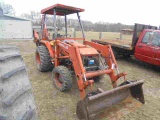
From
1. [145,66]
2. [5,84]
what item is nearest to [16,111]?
[5,84]

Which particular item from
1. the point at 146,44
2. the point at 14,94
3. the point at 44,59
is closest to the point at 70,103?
the point at 44,59

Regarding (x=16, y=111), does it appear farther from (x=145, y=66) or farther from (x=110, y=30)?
(x=110, y=30)

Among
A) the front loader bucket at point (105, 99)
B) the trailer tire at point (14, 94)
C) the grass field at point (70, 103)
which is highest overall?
the trailer tire at point (14, 94)

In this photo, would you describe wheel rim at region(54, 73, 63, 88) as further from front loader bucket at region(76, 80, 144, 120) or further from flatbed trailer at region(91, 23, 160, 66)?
flatbed trailer at region(91, 23, 160, 66)

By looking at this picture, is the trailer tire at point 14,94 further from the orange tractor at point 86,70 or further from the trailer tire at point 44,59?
the trailer tire at point 44,59

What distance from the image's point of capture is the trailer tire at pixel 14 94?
1156mm

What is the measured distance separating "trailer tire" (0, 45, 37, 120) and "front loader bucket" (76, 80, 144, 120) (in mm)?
1756

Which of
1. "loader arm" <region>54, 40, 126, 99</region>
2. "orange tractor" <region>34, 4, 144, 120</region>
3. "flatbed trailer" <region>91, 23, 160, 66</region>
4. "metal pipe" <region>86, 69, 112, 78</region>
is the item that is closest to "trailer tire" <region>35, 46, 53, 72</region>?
"orange tractor" <region>34, 4, 144, 120</region>

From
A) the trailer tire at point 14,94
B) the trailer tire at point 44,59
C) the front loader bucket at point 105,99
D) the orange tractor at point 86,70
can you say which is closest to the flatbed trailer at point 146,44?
the orange tractor at point 86,70

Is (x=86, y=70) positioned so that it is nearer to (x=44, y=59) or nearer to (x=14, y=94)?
(x=44, y=59)

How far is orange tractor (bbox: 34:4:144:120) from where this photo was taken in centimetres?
332

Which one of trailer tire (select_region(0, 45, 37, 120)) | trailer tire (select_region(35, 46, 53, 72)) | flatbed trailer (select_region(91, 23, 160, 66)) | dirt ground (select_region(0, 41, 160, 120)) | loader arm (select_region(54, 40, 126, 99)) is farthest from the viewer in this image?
flatbed trailer (select_region(91, 23, 160, 66))

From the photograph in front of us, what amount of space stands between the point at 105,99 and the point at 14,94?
2.47m

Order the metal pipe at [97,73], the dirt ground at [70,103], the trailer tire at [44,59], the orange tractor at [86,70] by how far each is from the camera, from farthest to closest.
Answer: the trailer tire at [44,59], the metal pipe at [97,73], the dirt ground at [70,103], the orange tractor at [86,70]
